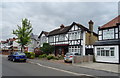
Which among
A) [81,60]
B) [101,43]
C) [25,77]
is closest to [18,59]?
[81,60]

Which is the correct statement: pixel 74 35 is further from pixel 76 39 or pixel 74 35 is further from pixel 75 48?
pixel 75 48

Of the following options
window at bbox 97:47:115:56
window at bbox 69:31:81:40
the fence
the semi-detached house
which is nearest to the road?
the fence

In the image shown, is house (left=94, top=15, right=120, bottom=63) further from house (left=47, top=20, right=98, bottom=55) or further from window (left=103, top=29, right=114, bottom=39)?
house (left=47, top=20, right=98, bottom=55)

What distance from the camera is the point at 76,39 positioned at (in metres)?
26.1

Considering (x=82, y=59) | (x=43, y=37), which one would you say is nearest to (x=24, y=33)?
(x=43, y=37)

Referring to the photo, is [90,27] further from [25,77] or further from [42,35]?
[25,77]

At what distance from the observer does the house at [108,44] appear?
18.2 metres

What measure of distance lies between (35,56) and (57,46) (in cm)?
577

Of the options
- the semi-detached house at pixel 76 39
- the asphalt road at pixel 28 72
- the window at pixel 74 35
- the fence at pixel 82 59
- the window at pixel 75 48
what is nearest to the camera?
the asphalt road at pixel 28 72

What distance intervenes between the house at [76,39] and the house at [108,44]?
3798 millimetres

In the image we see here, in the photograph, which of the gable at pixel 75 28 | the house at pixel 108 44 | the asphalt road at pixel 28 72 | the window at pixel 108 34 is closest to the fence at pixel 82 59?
the house at pixel 108 44

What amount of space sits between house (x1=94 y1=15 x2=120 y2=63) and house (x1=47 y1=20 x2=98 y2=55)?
150 inches

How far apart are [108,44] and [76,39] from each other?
8.21m

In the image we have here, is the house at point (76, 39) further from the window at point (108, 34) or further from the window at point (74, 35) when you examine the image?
the window at point (108, 34)
